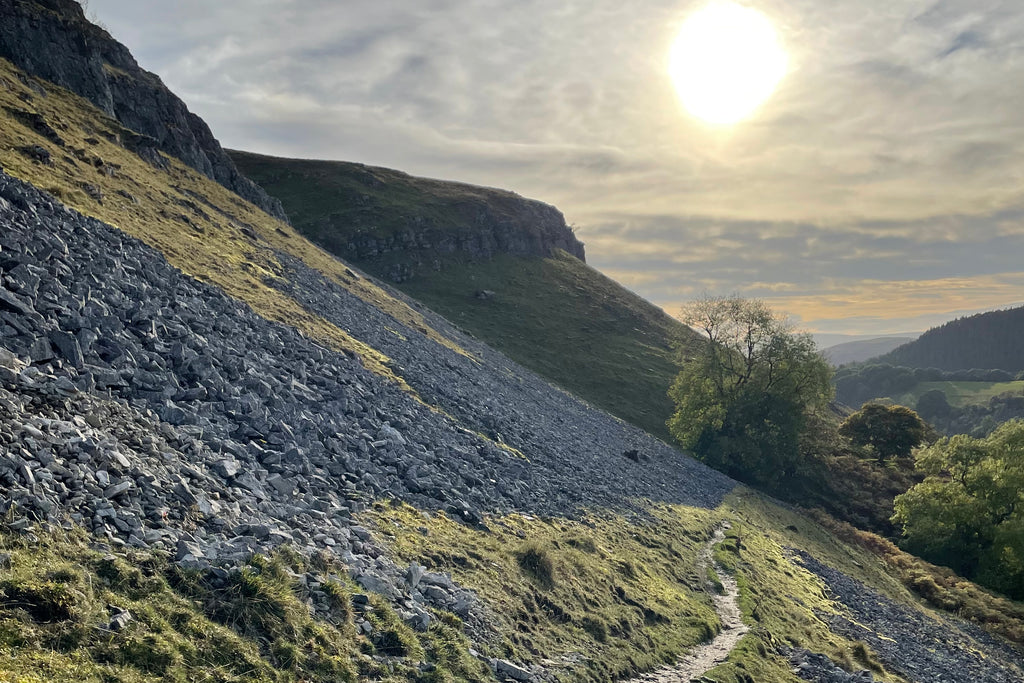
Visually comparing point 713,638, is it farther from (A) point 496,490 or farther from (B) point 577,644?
(A) point 496,490

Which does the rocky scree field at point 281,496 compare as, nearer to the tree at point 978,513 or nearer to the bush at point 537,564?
the bush at point 537,564

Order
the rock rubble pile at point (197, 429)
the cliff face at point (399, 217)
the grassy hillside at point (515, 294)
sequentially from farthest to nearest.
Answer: the cliff face at point (399, 217) → the grassy hillside at point (515, 294) → the rock rubble pile at point (197, 429)

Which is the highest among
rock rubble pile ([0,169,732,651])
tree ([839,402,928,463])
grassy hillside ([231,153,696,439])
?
grassy hillside ([231,153,696,439])

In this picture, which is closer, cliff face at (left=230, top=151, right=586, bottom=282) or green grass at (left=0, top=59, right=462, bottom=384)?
green grass at (left=0, top=59, right=462, bottom=384)

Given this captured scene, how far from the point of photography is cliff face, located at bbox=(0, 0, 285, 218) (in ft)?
173

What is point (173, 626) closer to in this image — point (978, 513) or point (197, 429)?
point (197, 429)

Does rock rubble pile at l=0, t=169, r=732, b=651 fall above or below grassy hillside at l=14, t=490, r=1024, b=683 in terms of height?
above

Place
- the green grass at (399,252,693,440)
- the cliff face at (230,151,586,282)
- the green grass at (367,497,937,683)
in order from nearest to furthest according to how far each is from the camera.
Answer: the green grass at (367,497,937,683), the green grass at (399,252,693,440), the cliff face at (230,151,586,282)

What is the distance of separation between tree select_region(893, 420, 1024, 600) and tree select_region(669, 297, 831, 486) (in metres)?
16.0

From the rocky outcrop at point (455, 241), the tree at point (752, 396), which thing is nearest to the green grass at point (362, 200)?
the rocky outcrop at point (455, 241)

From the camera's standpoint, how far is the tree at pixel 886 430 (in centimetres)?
9194

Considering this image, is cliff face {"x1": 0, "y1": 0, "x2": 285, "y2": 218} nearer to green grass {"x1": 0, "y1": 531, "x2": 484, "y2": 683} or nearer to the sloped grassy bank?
the sloped grassy bank

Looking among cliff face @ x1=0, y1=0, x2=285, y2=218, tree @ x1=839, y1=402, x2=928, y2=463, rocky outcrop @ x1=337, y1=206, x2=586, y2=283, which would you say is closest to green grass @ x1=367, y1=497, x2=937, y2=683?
cliff face @ x1=0, y1=0, x2=285, y2=218

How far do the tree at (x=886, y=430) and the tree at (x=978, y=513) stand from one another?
98.2ft
